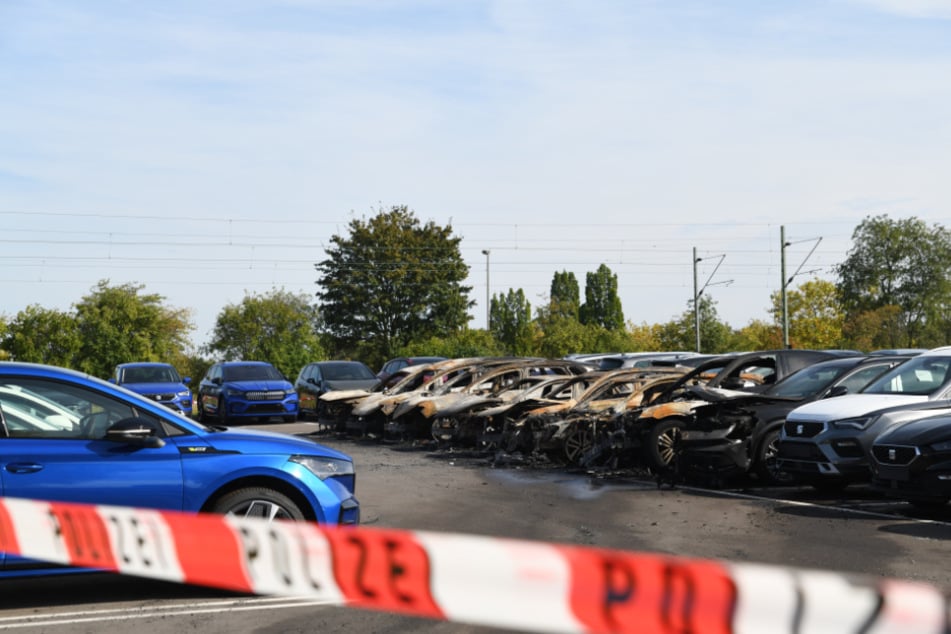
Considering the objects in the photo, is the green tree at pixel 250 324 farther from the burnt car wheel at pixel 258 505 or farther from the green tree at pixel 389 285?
the burnt car wheel at pixel 258 505

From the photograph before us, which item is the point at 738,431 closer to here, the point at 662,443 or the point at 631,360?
the point at 662,443

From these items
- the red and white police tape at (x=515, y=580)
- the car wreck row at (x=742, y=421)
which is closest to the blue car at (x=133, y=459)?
the red and white police tape at (x=515, y=580)

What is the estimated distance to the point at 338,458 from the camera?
7.76 meters

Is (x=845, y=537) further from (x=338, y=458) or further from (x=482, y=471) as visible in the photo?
(x=482, y=471)

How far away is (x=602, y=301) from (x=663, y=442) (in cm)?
11302

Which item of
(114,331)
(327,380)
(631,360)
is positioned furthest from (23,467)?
(114,331)

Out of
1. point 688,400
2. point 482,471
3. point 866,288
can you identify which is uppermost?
point 866,288

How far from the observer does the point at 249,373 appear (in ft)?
94.3

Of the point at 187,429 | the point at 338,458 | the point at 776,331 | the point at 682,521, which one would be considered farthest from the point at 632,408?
the point at 776,331

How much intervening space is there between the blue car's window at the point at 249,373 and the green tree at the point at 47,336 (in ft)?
121

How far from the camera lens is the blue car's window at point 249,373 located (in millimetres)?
28453

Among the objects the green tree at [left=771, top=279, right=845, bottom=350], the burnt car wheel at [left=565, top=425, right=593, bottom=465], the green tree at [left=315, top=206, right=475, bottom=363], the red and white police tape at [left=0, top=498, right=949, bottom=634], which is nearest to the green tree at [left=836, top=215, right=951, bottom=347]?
the green tree at [left=771, top=279, right=845, bottom=350]

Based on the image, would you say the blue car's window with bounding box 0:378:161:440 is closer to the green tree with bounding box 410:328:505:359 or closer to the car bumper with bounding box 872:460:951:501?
the car bumper with bounding box 872:460:951:501

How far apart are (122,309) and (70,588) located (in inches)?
2482
